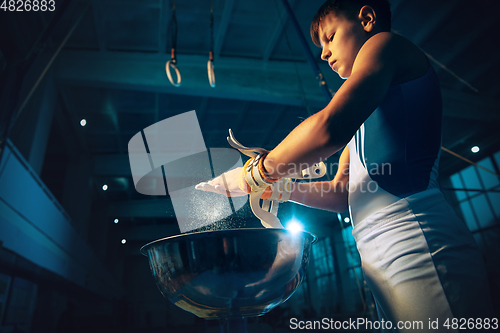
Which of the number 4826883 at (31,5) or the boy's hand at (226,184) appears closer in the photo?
the boy's hand at (226,184)

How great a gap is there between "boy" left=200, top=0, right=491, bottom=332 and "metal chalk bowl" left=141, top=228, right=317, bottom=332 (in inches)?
5.3

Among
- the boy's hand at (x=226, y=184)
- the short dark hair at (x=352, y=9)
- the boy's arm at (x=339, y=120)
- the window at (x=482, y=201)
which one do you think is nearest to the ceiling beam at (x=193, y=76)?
the short dark hair at (x=352, y=9)

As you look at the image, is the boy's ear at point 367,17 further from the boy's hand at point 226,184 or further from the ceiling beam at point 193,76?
the ceiling beam at point 193,76

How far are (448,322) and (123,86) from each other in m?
5.37

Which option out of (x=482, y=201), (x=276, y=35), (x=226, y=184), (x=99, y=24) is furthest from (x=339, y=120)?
(x=482, y=201)

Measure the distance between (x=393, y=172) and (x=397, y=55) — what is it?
0.73ft

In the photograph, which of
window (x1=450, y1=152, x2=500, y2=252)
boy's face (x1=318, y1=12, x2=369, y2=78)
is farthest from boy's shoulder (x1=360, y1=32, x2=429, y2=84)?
window (x1=450, y1=152, x2=500, y2=252)

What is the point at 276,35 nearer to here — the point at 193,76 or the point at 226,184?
the point at 193,76

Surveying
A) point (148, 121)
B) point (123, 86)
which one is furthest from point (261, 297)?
point (148, 121)

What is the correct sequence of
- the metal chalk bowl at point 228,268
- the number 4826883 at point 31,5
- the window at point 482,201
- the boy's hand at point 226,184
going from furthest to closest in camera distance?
the window at point 482,201 < the number 4826883 at point 31,5 < the boy's hand at point 226,184 < the metal chalk bowl at point 228,268

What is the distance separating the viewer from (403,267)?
52cm

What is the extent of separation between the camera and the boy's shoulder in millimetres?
552

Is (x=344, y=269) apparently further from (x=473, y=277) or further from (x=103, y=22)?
(x=473, y=277)

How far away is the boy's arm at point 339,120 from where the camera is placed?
0.47 m
